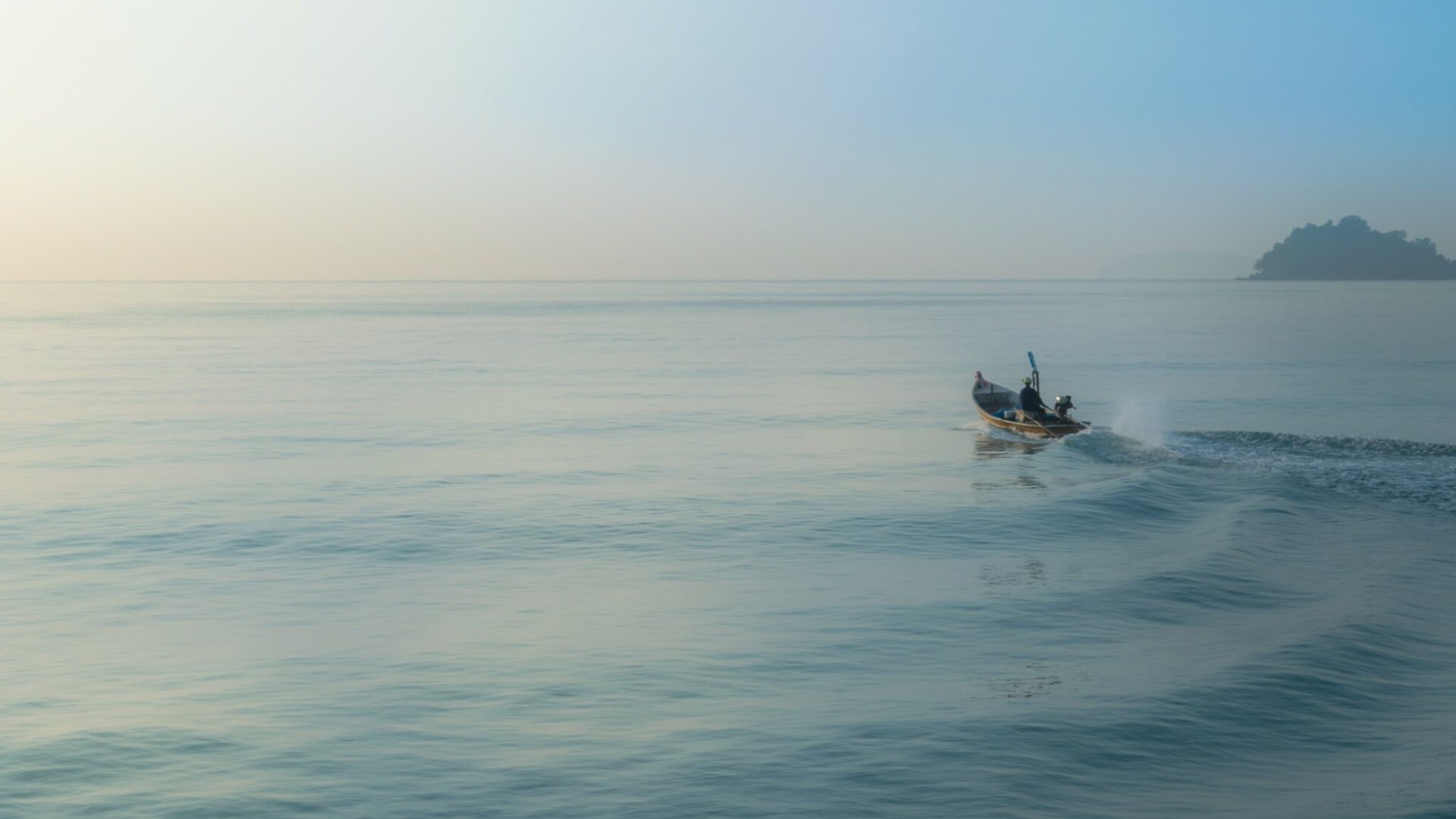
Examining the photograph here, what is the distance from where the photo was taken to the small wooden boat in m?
41.3

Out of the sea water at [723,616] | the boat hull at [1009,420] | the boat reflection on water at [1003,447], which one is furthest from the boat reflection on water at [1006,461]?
the boat hull at [1009,420]

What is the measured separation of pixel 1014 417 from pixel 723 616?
25.2m

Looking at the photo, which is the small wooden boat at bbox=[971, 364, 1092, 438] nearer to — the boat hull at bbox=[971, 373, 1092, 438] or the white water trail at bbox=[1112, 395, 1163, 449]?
the boat hull at bbox=[971, 373, 1092, 438]

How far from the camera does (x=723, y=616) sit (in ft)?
65.5

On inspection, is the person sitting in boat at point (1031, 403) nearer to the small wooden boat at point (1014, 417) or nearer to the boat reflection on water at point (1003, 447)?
the small wooden boat at point (1014, 417)

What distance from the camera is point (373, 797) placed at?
42.9 feet

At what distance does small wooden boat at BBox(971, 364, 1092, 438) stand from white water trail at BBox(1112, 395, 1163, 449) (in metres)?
1.70

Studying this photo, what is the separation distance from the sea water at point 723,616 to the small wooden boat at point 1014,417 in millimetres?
1001

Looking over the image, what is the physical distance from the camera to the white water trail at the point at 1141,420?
4175 cm

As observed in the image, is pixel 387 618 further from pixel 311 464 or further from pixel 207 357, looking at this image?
pixel 207 357

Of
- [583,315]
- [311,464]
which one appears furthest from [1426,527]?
[583,315]

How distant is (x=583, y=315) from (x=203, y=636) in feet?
526

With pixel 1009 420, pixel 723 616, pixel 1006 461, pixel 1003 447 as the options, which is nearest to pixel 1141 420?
pixel 1009 420

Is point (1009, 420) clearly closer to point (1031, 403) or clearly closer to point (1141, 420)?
point (1031, 403)
